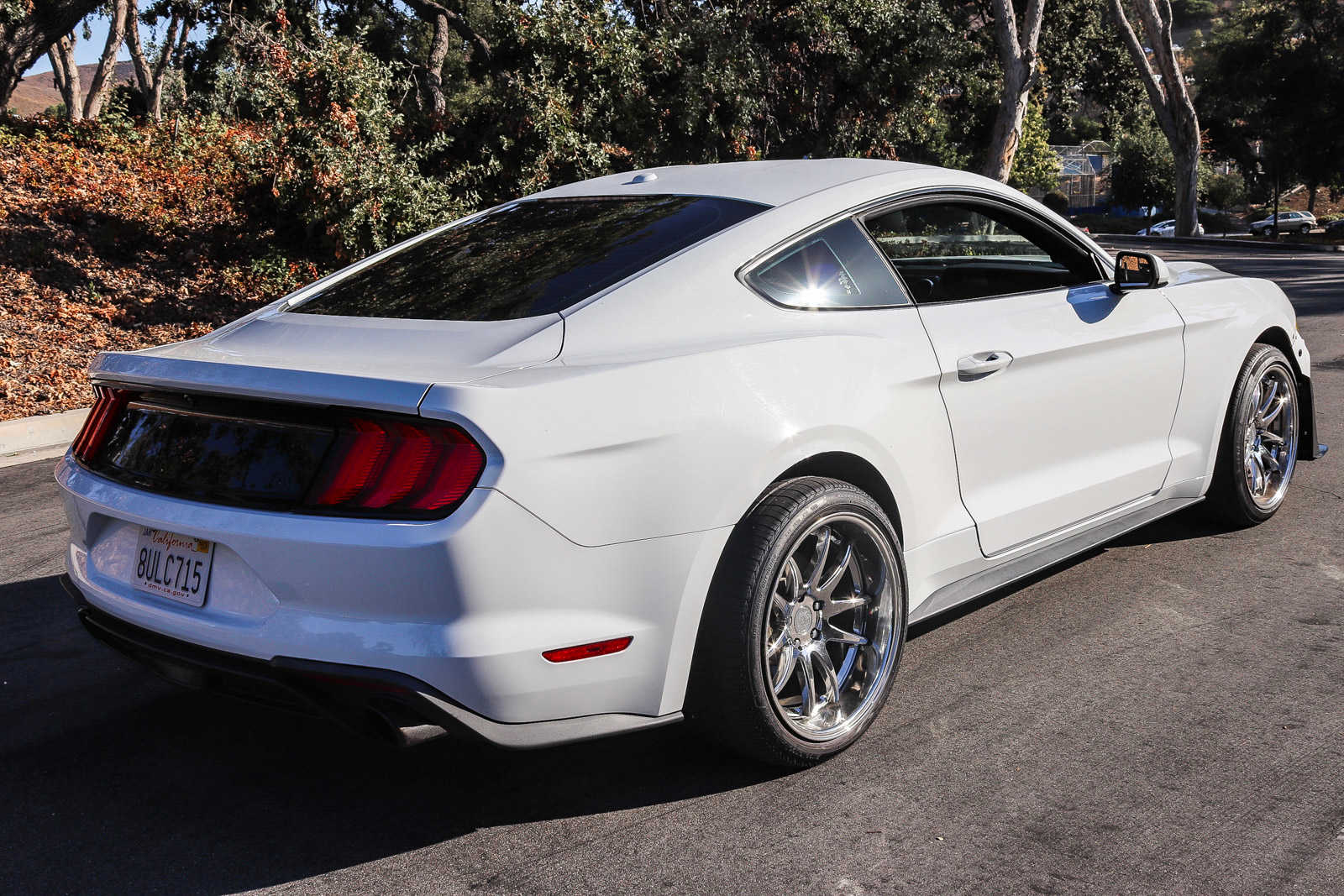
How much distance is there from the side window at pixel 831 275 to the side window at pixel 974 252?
0.23m

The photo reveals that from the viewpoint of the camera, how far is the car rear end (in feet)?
9.11

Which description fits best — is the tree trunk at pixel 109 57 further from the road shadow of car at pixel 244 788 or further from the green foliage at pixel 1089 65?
the road shadow of car at pixel 244 788

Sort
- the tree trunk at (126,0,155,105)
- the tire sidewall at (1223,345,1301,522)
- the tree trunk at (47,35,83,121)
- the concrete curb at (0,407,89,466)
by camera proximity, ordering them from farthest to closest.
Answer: the tree trunk at (47,35,83,121), the tree trunk at (126,0,155,105), the concrete curb at (0,407,89,466), the tire sidewall at (1223,345,1301,522)

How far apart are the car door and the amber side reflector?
1398 mm

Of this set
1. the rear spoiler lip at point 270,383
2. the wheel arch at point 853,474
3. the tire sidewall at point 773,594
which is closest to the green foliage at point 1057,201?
the wheel arch at point 853,474

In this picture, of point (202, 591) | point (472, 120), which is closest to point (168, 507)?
point (202, 591)

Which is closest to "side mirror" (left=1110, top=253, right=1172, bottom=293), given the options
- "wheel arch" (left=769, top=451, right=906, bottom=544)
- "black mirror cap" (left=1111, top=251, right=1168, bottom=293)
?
"black mirror cap" (left=1111, top=251, right=1168, bottom=293)

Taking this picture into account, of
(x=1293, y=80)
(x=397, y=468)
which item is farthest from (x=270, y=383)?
(x=1293, y=80)

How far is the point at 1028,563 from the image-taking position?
425 centimetres

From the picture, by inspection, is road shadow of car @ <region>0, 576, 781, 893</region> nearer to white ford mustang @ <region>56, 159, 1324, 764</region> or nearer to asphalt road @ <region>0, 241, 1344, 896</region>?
asphalt road @ <region>0, 241, 1344, 896</region>

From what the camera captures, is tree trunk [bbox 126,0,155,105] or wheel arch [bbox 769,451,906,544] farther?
tree trunk [bbox 126,0,155,105]

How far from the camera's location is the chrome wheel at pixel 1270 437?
17.9ft

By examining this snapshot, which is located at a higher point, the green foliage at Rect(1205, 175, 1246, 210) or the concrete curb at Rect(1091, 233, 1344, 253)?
the green foliage at Rect(1205, 175, 1246, 210)

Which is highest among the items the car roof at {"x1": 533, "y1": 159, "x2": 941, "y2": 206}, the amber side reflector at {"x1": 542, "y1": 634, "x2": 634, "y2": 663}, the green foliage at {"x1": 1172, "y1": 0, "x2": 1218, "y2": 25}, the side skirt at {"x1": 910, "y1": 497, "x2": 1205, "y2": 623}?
the green foliage at {"x1": 1172, "y1": 0, "x2": 1218, "y2": 25}
